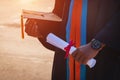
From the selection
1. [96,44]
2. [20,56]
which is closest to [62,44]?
[96,44]

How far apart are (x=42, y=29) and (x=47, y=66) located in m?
3.14

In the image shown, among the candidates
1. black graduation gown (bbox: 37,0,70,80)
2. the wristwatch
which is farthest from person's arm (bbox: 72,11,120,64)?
black graduation gown (bbox: 37,0,70,80)

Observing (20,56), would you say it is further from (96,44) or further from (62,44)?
(96,44)

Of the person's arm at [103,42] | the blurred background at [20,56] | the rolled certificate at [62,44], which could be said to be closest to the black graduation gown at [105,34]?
the person's arm at [103,42]

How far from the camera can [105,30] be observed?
237 cm

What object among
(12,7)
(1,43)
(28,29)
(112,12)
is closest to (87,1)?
(112,12)

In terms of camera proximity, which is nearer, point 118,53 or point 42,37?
point 118,53

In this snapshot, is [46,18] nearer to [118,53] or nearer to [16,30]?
[118,53]

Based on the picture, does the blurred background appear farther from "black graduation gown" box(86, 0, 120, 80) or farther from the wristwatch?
the wristwatch

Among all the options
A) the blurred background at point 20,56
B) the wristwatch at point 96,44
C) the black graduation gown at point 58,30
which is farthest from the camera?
the blurred background at point 20,56

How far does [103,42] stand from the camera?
92.7 inches

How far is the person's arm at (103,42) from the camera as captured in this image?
2.34 metres

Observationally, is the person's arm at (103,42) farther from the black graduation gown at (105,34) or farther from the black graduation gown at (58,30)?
the black graduation gown at (58,30)

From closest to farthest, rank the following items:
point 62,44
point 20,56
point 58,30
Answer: point 62,44 → point 58,30 → point 20,56
